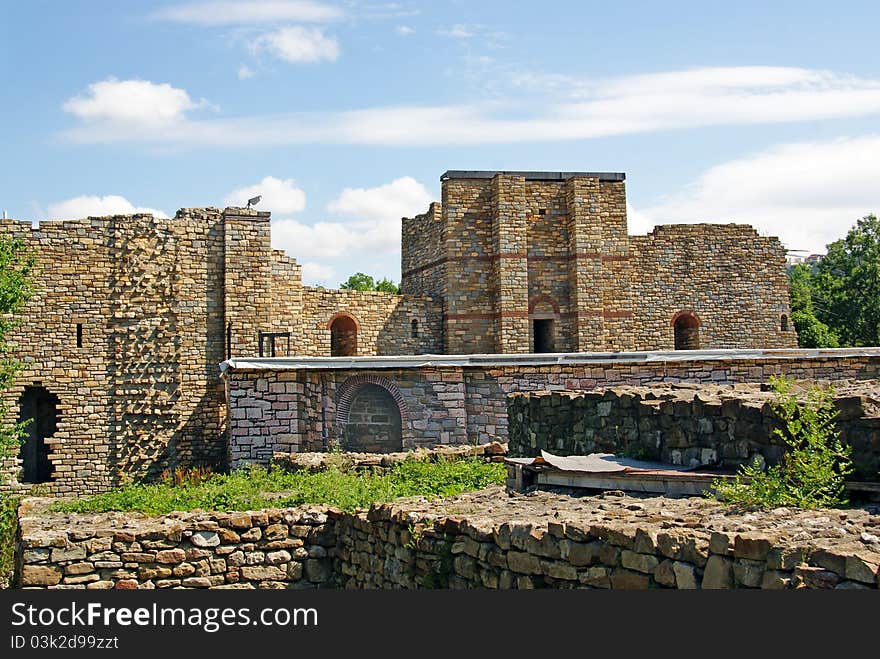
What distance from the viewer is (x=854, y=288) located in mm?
32812

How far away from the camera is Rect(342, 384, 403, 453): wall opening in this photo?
1805 centimetres

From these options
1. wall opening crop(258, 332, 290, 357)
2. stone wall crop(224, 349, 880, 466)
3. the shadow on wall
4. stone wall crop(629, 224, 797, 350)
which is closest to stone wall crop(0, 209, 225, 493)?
wall opening crop(258, 332, 290, 357)

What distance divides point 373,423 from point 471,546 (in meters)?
11.0

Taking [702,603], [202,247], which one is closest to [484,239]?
[202,247]

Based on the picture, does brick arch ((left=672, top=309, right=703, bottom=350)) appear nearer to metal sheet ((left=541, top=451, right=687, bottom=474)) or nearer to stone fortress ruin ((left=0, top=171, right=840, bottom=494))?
stone fortress ruin ((left=0, top=171, right=840, bottom=494))

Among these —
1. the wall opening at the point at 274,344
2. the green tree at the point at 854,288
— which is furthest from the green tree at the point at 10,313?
the green tree at the point at 854,288

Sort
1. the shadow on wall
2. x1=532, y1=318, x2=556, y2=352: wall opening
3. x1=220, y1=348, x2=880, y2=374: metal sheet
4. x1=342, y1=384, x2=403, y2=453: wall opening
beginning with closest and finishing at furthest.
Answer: x1=220, y1=348, x2=880, y2=374: metal sheet → x1=342, y1=384, x2=403, y2=453: wall opening → the shadow on wall → x1=532, y1=318, x2=556, y2=352: wall opening

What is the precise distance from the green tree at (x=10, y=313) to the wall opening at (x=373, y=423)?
6012mm

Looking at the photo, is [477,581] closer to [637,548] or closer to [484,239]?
[637,548]

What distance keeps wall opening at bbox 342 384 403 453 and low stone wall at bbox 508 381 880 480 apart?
564 cm

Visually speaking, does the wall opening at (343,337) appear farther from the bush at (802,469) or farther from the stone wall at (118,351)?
the bush at (802,469)

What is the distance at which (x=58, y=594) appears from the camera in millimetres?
6457

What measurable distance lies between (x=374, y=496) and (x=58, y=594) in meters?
4.01

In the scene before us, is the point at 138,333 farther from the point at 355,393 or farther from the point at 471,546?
the point at 471,546
